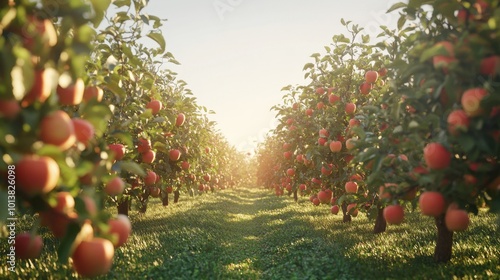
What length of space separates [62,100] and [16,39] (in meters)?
0.35

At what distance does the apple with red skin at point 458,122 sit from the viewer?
248 cm

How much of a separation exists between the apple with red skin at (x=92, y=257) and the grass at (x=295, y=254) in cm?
262

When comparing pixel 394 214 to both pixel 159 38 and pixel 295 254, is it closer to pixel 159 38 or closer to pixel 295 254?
pixel 159 38

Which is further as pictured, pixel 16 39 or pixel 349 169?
pixel 349 169

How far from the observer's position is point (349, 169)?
8.53m

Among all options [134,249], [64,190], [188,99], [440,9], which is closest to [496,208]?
[440,9]

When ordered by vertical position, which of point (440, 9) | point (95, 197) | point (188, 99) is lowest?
point (95, 197)

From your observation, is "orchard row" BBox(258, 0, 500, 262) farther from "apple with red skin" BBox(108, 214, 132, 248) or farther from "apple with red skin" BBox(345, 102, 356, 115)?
"apple with red skin" BBox(345, 102, 356, 115)

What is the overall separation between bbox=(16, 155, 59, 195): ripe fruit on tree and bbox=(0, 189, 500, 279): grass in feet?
9.53

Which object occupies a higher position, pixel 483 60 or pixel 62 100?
pixel 483 60

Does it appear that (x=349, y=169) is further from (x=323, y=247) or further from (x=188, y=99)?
(x=188, y=99)

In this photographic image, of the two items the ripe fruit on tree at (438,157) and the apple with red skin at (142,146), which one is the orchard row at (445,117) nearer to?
the ripe fruit on tree at (438,157)

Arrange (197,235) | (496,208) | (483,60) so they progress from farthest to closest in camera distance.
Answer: (197,235), (483,60), (496,208)

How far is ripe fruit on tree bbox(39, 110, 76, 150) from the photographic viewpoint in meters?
1.60
